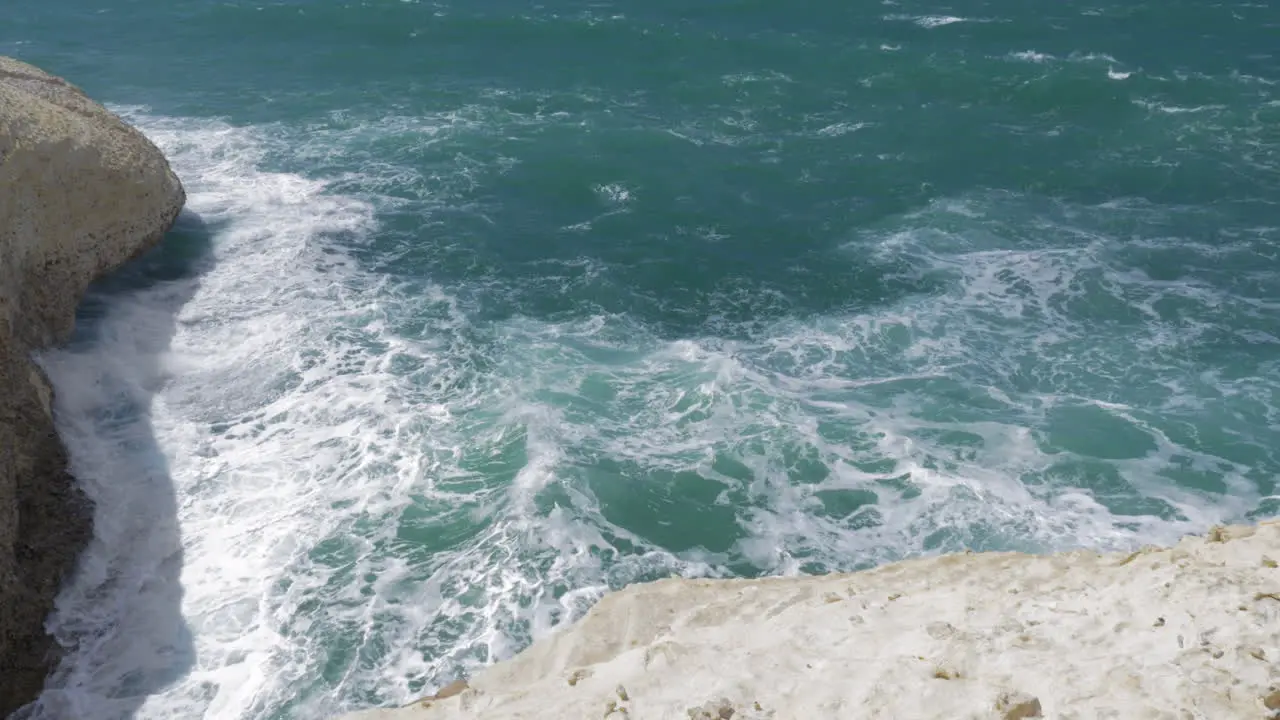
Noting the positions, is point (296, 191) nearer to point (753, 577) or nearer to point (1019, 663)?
point (753, 577)

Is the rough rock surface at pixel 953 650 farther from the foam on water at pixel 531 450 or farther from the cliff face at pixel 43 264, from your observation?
the cliff face at pixel 43 264

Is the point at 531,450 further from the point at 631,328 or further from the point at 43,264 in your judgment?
the point at 43,264

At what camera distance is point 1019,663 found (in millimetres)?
10797

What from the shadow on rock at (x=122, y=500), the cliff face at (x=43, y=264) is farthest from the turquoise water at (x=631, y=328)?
the cliff face at (x=43, y=264)

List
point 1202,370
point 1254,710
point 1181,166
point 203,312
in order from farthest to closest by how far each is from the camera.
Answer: point 1181,166
point 203,312
point 1202,370
point 1254,710

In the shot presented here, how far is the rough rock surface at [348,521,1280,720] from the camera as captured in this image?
10.1 meters

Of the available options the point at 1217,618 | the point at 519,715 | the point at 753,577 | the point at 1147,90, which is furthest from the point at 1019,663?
the point at 1147,90

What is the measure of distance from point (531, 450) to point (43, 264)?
11558mm

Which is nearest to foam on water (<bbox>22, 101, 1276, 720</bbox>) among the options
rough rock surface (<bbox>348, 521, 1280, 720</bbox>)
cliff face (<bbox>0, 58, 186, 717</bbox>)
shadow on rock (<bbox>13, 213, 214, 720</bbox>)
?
shadow on rock (<bbox>13, 213, 214, 720</bbox>)

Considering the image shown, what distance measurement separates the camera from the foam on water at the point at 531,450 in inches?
651

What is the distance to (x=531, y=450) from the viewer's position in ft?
66.2

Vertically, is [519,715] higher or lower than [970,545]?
higher

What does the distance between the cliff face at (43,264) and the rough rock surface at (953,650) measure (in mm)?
6900

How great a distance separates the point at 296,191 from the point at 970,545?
2182 centimetres
